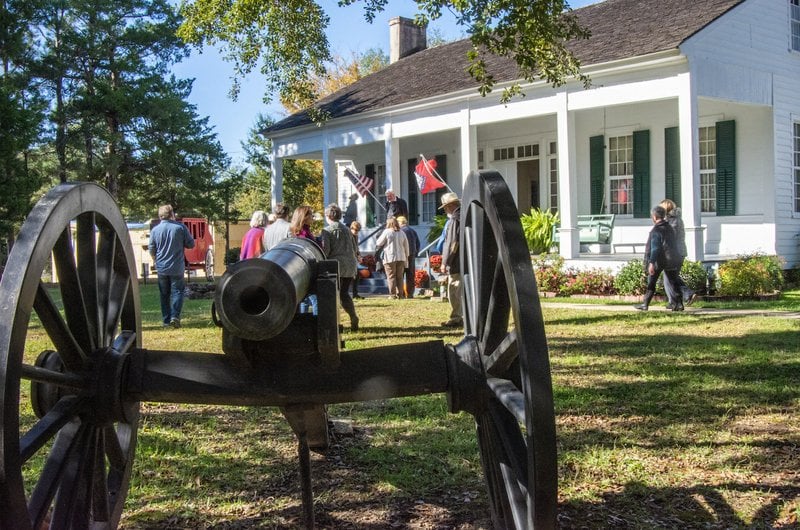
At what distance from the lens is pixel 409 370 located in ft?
9.45

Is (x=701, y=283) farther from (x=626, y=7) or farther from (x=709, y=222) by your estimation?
(x=626, y=7)

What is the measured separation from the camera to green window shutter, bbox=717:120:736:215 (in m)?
16.0

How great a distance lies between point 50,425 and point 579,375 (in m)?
5.20

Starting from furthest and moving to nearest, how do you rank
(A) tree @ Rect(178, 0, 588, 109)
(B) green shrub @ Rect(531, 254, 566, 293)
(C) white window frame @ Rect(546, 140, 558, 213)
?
(C) white window frame @ Rect(546, 140, 558, 213)
(B) green shrub @ Rect(531, 254, 566, 293)
(A) tree @ Rect(178, 0, 588, 109)

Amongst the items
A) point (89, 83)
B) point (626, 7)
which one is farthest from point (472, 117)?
point (89, 83)

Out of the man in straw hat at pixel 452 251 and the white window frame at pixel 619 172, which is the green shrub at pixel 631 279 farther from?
the man in straw hat at pixel 452 251

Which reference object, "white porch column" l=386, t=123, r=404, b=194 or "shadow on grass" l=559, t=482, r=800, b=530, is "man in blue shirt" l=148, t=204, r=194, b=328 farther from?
"white porch column" l=386, t=123, r=404, b=194

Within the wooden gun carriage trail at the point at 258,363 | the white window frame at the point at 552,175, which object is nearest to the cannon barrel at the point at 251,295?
the wooden gun carriage trail at the point at 258,363

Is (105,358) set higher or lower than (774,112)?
lower

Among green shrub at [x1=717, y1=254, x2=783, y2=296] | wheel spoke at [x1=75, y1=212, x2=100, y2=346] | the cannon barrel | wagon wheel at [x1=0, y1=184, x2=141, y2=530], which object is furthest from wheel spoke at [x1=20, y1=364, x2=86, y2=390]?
green shrub at [x1=717, y1=254, x2=783, y2=296]

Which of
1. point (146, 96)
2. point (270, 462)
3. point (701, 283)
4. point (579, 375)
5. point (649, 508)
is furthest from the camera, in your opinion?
point (146, 96)

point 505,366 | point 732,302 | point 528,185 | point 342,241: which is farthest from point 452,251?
point 528,185

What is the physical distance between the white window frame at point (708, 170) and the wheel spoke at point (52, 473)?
15.6 meters

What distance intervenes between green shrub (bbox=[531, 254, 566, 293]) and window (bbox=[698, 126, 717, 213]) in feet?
11.2
